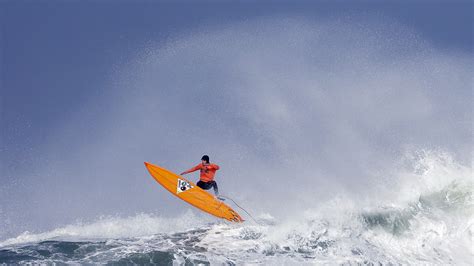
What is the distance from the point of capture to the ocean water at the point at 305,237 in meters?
10.5

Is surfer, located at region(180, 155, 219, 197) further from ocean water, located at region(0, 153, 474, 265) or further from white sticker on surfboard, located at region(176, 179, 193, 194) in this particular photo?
ocean water, located at region(0, 153, 474, 265)

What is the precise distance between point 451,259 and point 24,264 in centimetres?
1113

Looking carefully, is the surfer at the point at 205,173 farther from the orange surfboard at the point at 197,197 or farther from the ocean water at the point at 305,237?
the ocean water at the point at 305,237

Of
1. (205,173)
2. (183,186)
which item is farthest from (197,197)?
(205,173)

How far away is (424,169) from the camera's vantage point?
606 inches

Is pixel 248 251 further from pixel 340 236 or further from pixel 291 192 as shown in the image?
pixel 291 192

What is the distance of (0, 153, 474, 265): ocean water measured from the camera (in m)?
10.5

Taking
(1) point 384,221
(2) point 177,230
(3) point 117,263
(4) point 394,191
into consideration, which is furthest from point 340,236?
(3) point 117,263

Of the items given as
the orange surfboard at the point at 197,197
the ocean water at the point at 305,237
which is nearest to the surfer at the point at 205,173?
the orange surfboard at the point at 197,197

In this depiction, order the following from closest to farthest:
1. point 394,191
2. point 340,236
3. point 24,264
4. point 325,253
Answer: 1. point 24,264
2. point 325,253
3. point 340,236
4. point 394,191

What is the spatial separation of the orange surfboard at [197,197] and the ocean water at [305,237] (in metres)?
0.39

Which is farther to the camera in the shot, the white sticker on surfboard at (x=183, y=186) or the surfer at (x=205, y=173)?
the white sticker on surfboard at (x=183, y=186)

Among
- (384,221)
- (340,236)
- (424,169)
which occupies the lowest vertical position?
(340,236)

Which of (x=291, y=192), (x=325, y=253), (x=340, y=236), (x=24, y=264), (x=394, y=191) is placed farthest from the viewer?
(x=291, y=192)
